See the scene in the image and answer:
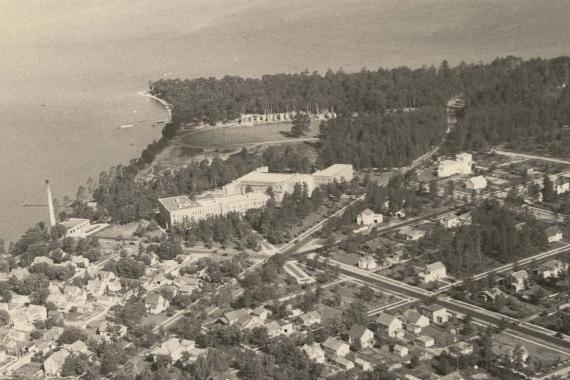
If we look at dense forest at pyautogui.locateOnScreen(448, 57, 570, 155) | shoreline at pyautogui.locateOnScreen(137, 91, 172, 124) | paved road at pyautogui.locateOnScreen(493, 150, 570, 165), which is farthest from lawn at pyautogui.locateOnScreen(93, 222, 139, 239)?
shoreline at pyautogui.locateOnScreen(137, 91, 172, 124)

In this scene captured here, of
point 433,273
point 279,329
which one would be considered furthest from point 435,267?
point 279,329

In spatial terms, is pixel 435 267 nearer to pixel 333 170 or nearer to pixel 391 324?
pixel 391 324

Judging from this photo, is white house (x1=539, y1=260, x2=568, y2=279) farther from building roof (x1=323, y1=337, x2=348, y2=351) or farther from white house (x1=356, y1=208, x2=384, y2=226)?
building roof (x1=323, y1=337, x2=348, y2=351)

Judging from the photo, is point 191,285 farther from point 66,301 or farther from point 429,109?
point 429,109

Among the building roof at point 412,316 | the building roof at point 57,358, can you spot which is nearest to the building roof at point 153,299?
the building roof at point 57,358

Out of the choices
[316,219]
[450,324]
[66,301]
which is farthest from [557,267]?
[66,301]

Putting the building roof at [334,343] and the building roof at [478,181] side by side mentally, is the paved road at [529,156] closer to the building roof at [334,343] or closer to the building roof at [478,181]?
the building roof at [478,181]
